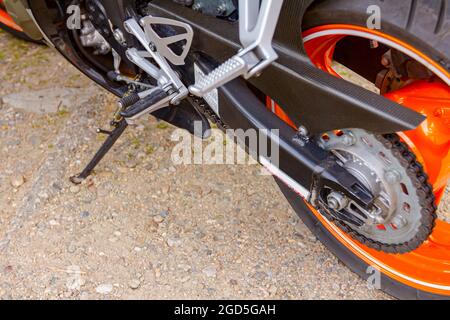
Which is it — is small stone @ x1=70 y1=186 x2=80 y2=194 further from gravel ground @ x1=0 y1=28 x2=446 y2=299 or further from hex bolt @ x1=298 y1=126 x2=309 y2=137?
hex bolt @ x1=298 y1=126 x2=309 y2=137

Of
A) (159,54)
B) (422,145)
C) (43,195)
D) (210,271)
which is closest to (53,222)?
(43,195)

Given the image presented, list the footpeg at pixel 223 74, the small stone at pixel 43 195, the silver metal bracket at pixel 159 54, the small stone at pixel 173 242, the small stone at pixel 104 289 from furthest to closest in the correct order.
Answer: the small stone at pixel 43 195 < the small stone at pixel 173 242 < the small stone at pixel 104 289 < the silver metal bracket at pixel 159 54 < the footpeg at pixel 223 74

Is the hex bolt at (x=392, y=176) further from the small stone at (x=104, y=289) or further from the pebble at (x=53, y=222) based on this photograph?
the pebble at (x=53, y=222)

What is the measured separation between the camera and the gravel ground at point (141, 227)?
1820mm

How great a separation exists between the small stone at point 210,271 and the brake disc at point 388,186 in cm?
47

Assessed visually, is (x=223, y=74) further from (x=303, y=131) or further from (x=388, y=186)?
(x=388, y=186)

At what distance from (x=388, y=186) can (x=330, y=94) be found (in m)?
0.27

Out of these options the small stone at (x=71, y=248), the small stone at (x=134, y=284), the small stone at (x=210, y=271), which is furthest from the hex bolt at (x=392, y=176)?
the small stone at (x=71, y=248)

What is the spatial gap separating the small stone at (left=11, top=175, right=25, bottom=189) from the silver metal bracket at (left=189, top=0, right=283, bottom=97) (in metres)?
1.06

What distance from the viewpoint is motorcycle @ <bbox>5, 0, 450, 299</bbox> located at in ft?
4.28

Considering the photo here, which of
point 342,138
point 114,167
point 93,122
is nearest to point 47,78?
point 93,122

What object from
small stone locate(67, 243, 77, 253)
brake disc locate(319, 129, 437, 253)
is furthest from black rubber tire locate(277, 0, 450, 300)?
small stone locate(67, 243, 77, 253)

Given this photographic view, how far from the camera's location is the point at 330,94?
1.35m
